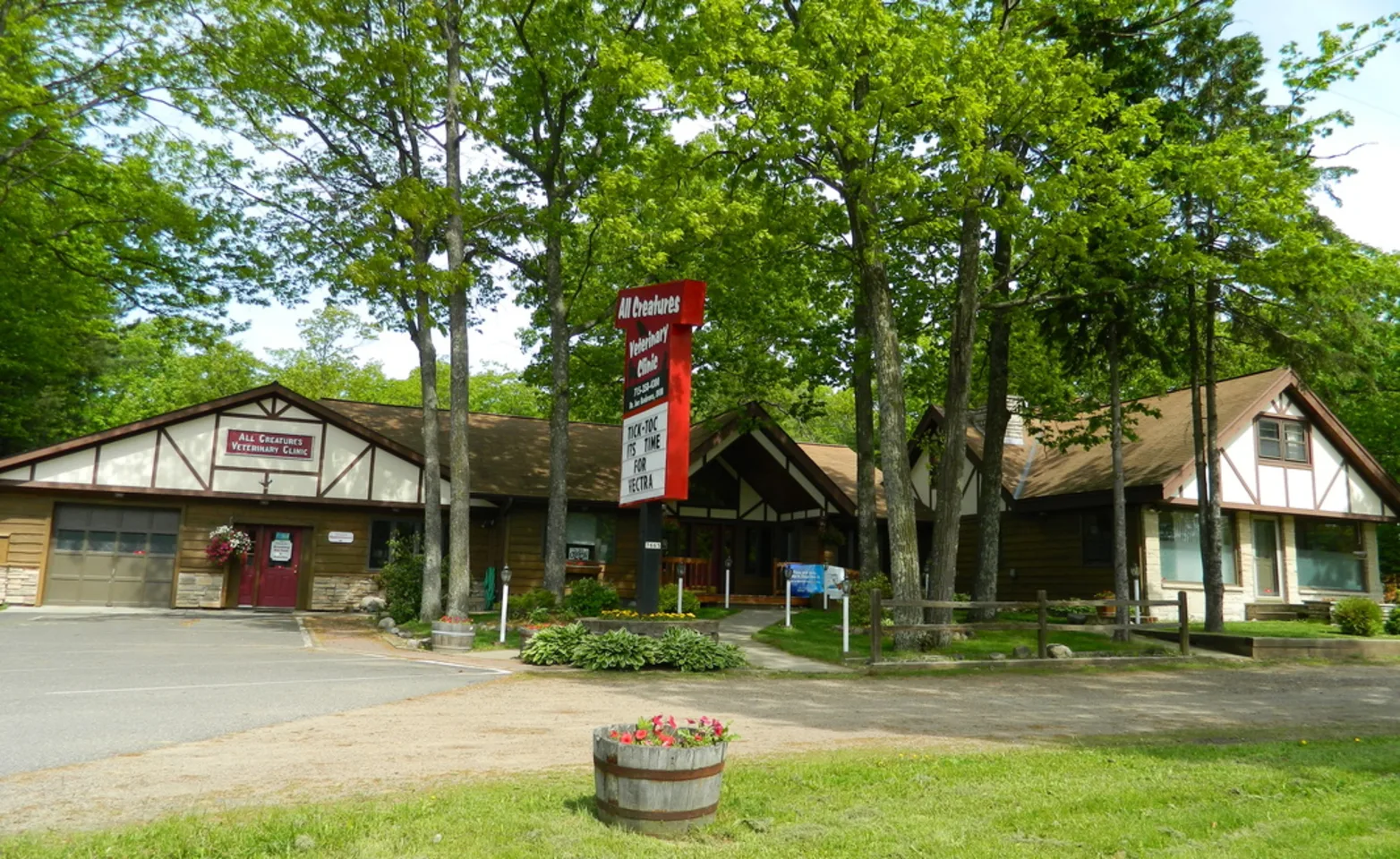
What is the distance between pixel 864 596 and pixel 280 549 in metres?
15.7

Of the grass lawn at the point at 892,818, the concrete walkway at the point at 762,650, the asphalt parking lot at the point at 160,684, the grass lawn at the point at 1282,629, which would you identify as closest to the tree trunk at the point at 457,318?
the asphalt parking lot at the point at 160,684

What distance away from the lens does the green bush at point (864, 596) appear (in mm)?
20391

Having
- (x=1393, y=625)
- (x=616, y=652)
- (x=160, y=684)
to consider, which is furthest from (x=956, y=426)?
(x=160, y=684)

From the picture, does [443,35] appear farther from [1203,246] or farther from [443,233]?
[1203,246]

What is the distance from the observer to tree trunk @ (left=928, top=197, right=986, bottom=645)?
18.0 m

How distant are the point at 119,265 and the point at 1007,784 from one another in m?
28.0

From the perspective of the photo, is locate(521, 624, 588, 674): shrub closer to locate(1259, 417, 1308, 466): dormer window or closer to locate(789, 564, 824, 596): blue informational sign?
locate(789, 564, 824, 596): blue informational sign

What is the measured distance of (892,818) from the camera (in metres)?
6.28

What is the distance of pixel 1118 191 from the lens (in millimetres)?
18469

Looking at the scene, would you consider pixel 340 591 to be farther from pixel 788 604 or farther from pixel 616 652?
pixel 616 652

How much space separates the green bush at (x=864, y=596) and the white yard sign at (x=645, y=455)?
→ 21.0ft

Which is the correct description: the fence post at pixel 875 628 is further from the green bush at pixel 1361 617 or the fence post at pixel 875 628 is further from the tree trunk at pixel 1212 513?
the green bush at pixel 1361 617

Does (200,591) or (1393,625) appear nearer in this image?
(1393,625)

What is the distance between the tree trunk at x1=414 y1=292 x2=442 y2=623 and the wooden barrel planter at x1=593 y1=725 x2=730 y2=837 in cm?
1583
